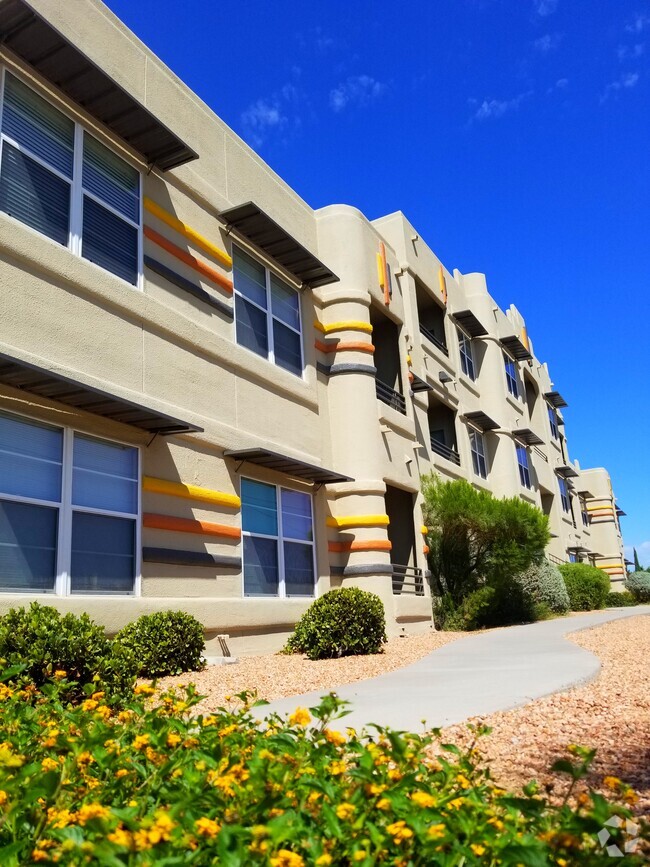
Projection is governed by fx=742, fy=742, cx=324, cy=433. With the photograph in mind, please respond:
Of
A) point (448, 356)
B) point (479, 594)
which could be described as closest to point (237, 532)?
point (479, 594)

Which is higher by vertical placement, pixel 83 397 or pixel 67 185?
pixel 67 185

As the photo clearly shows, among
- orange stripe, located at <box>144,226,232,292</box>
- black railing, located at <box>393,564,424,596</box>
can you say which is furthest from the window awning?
black railing, located at <box>393,564,424,596</box>

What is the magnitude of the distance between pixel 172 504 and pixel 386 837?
350 inches

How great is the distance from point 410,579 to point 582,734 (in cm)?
1325

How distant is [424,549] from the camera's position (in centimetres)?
1836

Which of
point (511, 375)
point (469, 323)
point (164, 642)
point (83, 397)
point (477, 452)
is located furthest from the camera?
point (511, 375)

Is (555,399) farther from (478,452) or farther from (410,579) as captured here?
(410,579)

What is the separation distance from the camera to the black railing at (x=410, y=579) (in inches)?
691

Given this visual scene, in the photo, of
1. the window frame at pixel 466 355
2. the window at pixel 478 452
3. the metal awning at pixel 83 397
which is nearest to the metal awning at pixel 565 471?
the window at pixel 478 452

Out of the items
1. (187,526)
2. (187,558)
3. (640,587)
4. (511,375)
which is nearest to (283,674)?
(187,558)

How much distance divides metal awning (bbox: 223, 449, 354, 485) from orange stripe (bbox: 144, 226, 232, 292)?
122 inches

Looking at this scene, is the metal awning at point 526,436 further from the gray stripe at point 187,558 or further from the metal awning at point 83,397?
the metal awning at point 83,397

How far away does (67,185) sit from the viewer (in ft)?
33.8

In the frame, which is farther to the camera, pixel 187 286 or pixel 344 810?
pixel 187 286
